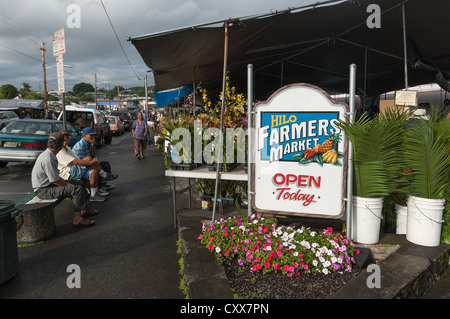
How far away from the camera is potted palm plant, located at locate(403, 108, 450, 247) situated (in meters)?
3.85

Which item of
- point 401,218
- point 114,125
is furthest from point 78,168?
point 114,125

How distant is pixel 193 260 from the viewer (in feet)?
11.9

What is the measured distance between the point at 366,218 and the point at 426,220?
692 mm

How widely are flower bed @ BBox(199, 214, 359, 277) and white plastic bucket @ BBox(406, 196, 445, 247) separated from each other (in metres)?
0.96

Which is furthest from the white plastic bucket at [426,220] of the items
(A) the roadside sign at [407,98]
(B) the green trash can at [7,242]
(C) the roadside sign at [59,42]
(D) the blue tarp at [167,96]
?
(D) the blue tarp at [167,96]

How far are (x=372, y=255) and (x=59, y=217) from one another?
205 inches

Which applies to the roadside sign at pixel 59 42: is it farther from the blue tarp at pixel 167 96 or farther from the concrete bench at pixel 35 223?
the blue tarp at pixel 167 96

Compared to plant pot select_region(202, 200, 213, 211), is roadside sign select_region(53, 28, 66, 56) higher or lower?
higher

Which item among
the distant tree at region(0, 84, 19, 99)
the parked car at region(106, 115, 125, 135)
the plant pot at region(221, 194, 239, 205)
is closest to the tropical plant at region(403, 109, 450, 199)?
the plant pot at region(221, 194, 239, 205)

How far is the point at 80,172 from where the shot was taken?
6.64 metres

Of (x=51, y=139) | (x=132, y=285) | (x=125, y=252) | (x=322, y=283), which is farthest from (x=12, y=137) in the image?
(x=322, y=283)

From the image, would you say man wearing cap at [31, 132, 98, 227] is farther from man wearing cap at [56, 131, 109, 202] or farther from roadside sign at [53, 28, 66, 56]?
roadside sign at [53, 28, 66, 56]

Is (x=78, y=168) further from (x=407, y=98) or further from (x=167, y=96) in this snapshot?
(x=167, y=96)

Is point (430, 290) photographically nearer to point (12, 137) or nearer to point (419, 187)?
point (419, 187)
